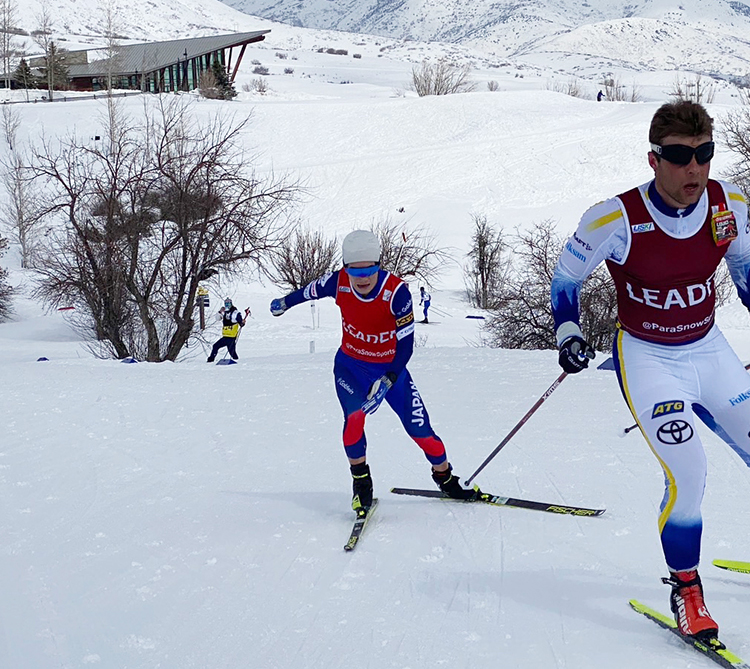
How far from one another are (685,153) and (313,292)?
2.68 m

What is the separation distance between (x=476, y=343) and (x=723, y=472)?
19453 mm

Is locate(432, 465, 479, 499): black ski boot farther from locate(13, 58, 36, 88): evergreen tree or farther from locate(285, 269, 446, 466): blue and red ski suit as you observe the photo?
locate(13, 58, 36, 88): evergreen tree

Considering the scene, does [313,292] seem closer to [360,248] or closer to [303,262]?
[360,248]

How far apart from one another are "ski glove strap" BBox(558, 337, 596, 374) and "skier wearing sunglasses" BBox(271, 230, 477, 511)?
1.53 m

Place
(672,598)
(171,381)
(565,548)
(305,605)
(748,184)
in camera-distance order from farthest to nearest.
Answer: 1. (748,184)
2. (171,381)
3. (565,548)
4. (305,605)
5. (672,598)

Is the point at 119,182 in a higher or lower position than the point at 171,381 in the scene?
higher

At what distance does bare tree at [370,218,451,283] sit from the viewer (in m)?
36.2

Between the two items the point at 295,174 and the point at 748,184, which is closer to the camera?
the point at 748,184

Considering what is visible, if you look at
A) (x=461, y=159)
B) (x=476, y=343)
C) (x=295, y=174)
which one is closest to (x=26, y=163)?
(x=295, y=174)

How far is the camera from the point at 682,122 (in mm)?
3070

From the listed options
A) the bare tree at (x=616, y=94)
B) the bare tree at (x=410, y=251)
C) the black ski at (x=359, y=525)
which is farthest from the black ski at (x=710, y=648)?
the bare tree at (x=616, y=94)

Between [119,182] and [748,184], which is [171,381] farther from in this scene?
[748,184]

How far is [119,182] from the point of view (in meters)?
19.3

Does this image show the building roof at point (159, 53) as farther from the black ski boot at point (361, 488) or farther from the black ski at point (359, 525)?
the black ski at point (359, 525)
